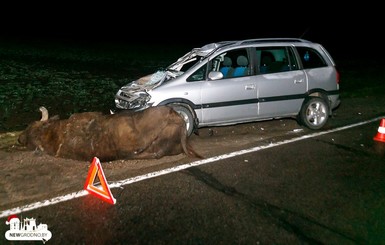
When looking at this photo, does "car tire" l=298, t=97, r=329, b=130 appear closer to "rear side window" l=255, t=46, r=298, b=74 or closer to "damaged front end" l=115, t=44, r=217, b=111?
"rear side window" l=255, t=46, r=298, b=74

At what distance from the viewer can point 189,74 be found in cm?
786

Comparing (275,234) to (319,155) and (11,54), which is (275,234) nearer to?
(319,155)

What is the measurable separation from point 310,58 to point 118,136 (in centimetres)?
441

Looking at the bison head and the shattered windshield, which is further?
the shattered windshield

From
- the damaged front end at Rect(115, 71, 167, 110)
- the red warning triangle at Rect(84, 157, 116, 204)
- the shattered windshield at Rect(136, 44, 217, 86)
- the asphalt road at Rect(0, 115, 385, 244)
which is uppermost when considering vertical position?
the shattered windshield at Rect(136, 44, 217, 86)

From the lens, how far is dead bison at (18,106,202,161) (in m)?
6.89

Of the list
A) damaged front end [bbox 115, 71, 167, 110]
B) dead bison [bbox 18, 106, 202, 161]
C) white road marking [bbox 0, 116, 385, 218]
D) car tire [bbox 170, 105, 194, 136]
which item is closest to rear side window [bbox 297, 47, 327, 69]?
white road marking [bbox 0, 116, 385, 218]

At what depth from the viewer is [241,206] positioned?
5.18 metres

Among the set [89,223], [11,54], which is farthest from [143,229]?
[11,54]

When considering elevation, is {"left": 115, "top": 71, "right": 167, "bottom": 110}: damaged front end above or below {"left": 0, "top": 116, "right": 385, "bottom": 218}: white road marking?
above

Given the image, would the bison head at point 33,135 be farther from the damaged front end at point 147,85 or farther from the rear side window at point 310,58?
the rear side window at point 310,58

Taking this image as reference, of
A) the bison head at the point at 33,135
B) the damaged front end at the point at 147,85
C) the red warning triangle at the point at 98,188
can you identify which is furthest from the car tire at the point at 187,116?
the red warning triangle at the point at 98,188

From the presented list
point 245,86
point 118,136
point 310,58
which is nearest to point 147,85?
point 118,136

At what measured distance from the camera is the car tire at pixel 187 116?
777cm
